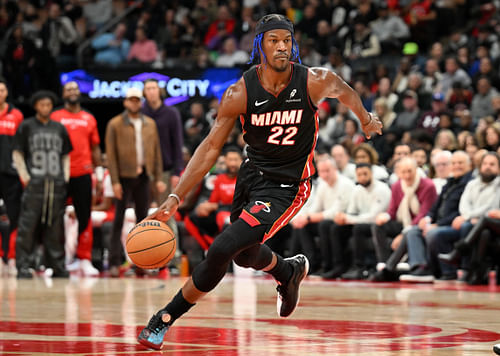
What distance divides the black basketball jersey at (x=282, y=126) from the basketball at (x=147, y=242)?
67 cm

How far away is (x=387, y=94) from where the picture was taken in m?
14.3

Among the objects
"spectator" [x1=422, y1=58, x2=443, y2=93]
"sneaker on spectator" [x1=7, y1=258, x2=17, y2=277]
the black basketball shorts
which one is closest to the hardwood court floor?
the black basketball shorts

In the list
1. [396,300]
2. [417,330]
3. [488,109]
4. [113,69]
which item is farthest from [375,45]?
[417,330]

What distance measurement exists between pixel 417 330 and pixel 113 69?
42.9ft

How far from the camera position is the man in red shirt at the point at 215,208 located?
37.1 ft

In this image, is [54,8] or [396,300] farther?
[54,8]

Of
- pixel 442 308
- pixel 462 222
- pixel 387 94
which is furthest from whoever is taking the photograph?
pixel 387 94

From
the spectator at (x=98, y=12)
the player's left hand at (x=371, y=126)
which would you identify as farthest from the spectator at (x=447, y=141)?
the spectator at (x=98, y=12)

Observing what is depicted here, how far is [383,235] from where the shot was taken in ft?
34.1

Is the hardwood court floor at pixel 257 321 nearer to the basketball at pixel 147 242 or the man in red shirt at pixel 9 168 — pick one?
the basketball at pixel 147 242

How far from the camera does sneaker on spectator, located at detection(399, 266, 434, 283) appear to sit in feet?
32.4

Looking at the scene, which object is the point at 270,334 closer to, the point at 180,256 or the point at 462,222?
the point at 462,222

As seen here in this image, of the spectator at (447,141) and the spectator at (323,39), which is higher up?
the spectator at (323,39)

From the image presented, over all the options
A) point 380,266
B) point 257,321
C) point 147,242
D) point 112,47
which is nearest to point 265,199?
point 147,242
